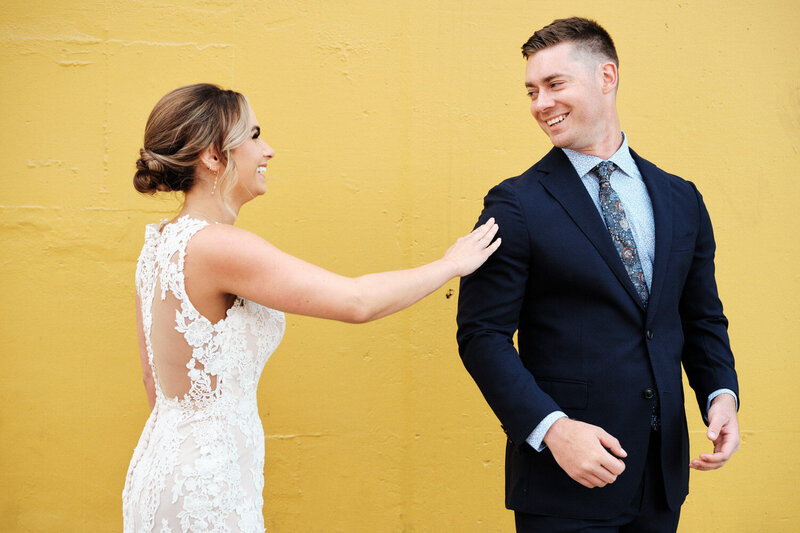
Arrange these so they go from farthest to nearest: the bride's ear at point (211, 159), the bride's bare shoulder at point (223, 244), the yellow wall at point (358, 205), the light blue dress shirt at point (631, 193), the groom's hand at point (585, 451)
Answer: the yellow wall at point (358, 205), the light blue dress shirt at point (631, 193), the bride's ear at point (211, 159), the bride's bare shoulder at point (223, 244), the groom's hand at point (585, 451)

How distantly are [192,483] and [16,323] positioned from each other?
1.65m

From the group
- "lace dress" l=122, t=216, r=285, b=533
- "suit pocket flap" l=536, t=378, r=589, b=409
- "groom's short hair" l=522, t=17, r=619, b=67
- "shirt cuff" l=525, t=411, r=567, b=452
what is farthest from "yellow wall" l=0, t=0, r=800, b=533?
"shirt cuff" l=525, t=411, r=567, b=452

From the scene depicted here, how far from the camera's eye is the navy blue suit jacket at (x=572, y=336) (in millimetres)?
2090

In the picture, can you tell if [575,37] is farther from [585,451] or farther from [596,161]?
[585,451]

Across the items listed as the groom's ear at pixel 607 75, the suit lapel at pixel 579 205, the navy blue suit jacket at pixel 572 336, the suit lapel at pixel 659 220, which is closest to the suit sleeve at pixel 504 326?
the navy blue suit jacket at pixel 572 336

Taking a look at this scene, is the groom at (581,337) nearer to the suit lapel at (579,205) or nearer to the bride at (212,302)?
the suit lapel at (579,205)

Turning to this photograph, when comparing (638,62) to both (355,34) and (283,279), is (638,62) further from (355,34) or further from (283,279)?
(283,279)

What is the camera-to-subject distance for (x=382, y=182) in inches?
131

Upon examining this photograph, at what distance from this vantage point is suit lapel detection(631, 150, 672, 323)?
2127 millimetres

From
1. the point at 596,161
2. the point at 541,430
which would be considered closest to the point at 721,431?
the point at 541,430

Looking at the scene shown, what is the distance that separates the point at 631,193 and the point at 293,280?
A: 3.42ft

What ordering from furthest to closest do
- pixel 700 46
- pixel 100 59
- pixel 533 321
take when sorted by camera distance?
pixel 700 46, pixel 100 59, pixel 533 321

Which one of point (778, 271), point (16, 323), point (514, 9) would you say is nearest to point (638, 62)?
point (514, 9)

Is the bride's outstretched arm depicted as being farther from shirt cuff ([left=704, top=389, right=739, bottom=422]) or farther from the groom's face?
shirt cuff ([left=704, top=389, right=739, bottom=422])
